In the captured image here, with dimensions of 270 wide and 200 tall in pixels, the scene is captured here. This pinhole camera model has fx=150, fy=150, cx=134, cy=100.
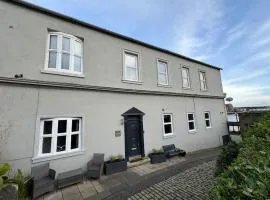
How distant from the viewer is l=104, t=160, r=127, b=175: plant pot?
293 inches

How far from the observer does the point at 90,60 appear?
830 centimetres

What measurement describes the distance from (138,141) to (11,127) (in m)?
6.44

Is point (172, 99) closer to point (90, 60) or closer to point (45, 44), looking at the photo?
point (90, 60)

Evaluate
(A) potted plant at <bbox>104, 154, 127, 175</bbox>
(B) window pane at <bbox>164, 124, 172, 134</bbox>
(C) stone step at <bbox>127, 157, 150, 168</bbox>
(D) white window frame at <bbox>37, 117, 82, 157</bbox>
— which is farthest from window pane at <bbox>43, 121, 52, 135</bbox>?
(B) window pane at <bbox>164, 124, 172, 134</bbox>

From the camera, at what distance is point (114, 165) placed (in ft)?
25.0

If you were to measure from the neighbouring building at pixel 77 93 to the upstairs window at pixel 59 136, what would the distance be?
4 cm

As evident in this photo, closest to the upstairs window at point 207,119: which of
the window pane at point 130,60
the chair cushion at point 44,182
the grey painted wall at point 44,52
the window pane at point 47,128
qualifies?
the grey painted wall at point 44,52

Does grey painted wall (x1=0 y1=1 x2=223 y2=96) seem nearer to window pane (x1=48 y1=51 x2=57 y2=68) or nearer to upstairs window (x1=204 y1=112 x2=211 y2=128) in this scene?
window pane (x1=48 y1=51 x2=57 y2=68)

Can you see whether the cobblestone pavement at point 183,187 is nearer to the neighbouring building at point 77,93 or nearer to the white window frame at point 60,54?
the neighbouring building at point 77,93

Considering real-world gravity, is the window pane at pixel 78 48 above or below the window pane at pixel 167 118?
above

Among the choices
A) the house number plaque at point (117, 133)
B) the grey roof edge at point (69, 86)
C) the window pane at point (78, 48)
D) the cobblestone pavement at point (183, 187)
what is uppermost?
the window pane at point (78, 48)

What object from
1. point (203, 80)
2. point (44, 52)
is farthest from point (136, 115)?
point (203, 80)

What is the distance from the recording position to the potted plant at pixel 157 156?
9008 mm

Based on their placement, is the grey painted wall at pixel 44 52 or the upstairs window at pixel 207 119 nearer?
the grey painted wall at pixel 44 52
